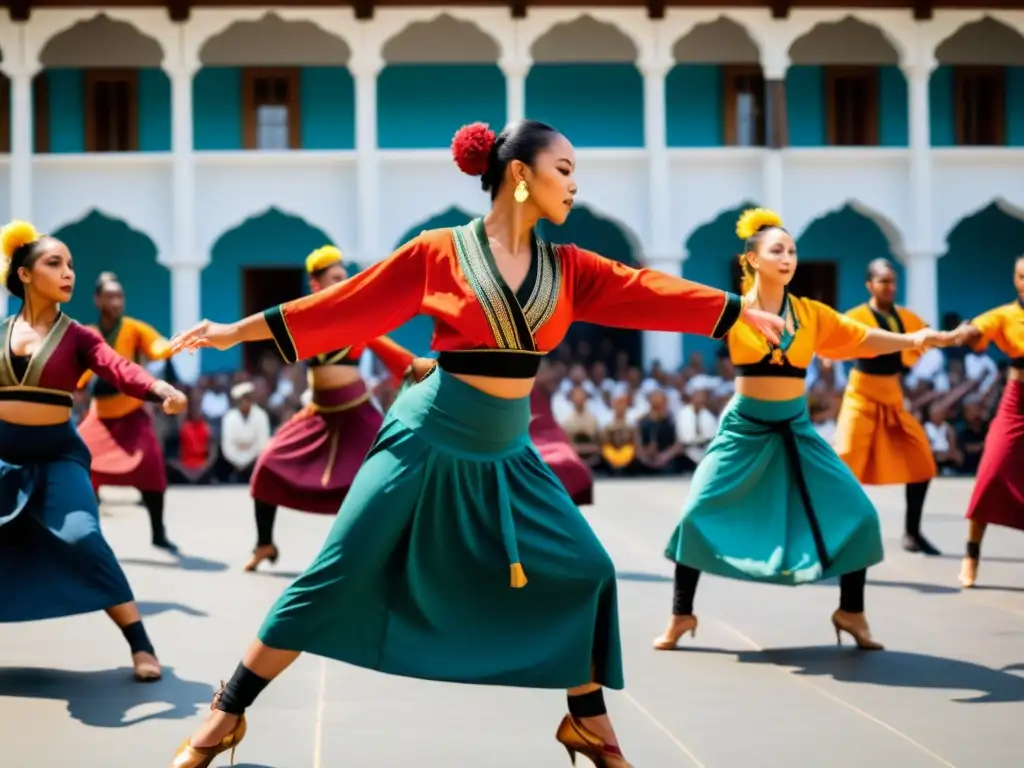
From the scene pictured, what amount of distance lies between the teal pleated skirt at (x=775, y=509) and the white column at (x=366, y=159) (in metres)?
15.4

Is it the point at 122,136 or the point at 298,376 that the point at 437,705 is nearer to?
the point at 298,376

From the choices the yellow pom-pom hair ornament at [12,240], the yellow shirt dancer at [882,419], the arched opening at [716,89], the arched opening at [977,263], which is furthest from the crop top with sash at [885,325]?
the arched opening at [977,263]

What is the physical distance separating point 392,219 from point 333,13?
2865mm

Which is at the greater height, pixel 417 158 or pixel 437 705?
pixel 417 158

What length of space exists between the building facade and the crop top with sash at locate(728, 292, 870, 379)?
1473cm

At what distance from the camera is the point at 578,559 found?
4.50 m

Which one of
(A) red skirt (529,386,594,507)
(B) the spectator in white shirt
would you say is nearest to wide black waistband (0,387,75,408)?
(A) red skirt (529,386,594,507)

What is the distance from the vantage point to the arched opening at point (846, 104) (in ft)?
78.0

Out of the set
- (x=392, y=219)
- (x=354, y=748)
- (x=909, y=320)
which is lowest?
(x=354, y=748)

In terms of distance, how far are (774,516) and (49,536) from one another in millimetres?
2851

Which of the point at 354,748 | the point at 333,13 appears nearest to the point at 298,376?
the point at 333,13

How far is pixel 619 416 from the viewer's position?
17.7 m

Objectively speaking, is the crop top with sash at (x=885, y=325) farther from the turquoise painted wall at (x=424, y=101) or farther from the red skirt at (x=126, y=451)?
the turquoise painted wall at (x=424, y=101)

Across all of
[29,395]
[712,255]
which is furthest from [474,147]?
[712,255]
